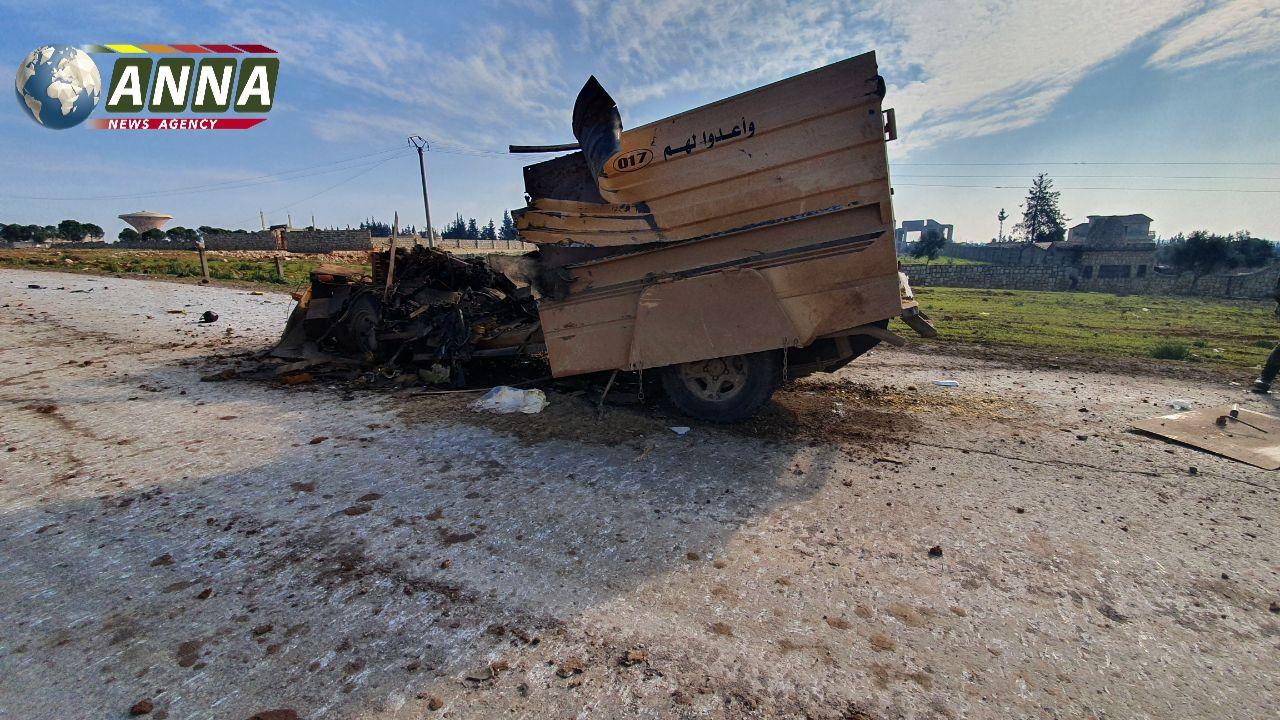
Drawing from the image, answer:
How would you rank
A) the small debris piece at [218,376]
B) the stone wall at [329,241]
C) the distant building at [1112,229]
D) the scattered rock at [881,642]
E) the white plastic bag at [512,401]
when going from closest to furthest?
the scattered rock at [881,642] < the white plastic bag at [512,401] < the small debris piece at [218,376] < the stone wall at [329,241] < the distant building at [1112,229]

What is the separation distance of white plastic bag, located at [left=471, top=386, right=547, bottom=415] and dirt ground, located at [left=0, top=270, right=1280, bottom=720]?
0.21 m

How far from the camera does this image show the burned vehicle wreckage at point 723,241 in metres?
3.71

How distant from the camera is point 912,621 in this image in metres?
2.09

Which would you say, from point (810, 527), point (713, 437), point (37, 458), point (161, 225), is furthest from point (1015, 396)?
point (161, 225)

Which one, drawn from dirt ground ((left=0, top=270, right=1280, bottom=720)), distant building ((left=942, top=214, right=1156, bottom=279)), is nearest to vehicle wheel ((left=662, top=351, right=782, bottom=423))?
dirt ground ((left=0, top=270, right=1280, bottom=720))

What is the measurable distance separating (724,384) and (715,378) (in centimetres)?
9

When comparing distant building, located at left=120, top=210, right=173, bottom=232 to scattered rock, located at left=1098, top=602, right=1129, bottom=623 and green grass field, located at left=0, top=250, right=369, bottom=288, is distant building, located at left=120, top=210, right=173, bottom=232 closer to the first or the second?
green grass field, located at left=0, top=250, right=369, bottom=288

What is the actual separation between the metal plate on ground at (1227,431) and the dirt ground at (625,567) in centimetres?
19

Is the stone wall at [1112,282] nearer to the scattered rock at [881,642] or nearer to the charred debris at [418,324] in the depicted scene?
the charred debris at [418,324]

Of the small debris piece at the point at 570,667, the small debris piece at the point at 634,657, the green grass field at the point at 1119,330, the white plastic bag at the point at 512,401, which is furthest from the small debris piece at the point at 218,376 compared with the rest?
the green grass field at the point at 1119,330

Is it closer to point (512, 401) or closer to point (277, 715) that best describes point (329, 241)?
point (512, 401)

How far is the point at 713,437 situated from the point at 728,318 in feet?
3.17

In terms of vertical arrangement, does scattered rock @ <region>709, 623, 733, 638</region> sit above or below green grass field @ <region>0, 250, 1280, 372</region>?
below

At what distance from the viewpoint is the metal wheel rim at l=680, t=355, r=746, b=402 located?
434cm
